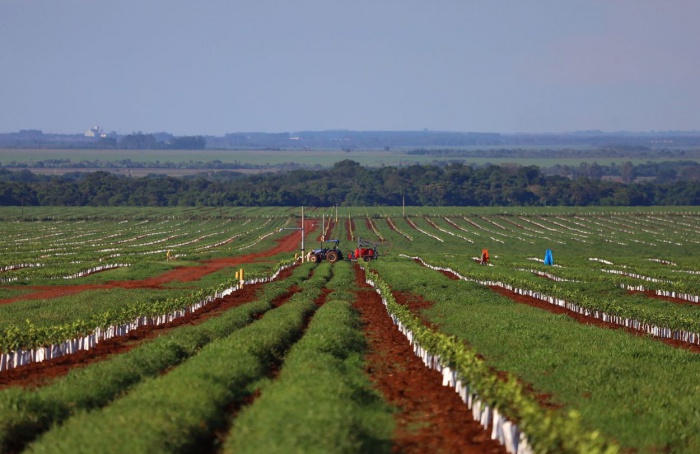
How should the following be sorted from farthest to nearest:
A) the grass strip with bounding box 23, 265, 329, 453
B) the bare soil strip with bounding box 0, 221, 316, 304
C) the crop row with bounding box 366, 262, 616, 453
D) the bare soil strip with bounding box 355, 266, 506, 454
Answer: the bare soil strip with bounding box 0, 221, 316, 304 → the bare soil strip with bounding box 355, 266, 506, 454 → the grass strip with bounding box 23, 265, 329, 453 → the crop row with bounding box 366, 262, 616, 453

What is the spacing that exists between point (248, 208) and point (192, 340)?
450 feet

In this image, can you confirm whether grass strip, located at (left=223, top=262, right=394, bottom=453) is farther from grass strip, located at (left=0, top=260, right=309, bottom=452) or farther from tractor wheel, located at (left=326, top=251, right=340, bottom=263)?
tractor wheel, located at (left=326, top=251, right=340, bottom=263)

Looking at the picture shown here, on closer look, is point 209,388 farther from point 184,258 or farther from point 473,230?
point 473,230

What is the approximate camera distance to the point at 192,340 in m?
22.7

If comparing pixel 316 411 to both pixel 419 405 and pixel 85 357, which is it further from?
pixel 85 357

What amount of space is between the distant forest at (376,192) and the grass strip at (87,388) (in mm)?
144960

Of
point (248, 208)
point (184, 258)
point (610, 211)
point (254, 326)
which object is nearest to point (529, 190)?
point (610, 211)

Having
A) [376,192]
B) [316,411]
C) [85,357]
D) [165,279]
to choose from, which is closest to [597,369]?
[316,411]

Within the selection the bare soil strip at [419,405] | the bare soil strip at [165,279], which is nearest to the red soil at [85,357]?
the bare soil strip at [419,405]

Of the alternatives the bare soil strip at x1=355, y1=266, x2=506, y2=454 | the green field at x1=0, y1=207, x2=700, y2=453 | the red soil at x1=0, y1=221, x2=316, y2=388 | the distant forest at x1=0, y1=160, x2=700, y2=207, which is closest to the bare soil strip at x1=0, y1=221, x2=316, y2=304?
the red soil at x1=0, y1=221, x2=316, y2=388

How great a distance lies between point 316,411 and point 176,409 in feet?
7.12

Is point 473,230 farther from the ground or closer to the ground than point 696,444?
closer to the ground

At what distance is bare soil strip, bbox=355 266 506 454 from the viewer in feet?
Answer: 44.5

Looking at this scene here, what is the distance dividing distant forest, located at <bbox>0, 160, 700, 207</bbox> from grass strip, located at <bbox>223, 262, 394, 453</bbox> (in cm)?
14907
